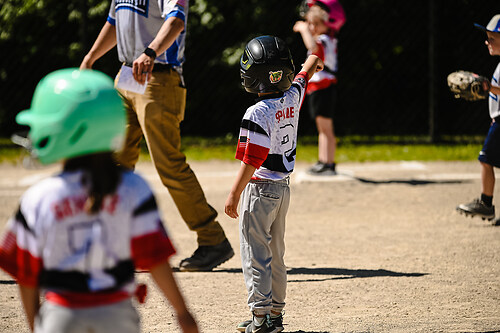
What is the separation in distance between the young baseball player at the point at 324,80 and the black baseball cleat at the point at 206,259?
3.13 metres

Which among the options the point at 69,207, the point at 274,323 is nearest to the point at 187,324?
the point at 69,207

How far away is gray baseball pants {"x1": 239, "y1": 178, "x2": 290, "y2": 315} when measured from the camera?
11.8ft

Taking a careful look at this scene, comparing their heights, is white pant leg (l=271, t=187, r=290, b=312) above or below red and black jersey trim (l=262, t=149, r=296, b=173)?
below

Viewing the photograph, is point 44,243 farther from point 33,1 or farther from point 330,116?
point 33,1

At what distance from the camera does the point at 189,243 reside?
18.8ft

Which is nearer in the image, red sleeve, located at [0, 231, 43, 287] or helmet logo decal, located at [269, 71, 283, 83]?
red sleeve, located at [0, 231, 43, 287]

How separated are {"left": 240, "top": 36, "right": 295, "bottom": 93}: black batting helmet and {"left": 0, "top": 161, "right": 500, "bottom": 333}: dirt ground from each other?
1.21m

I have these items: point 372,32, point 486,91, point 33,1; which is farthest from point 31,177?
point 372,32

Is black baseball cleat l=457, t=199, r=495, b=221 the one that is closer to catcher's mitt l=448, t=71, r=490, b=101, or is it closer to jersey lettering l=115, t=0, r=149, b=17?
catcher's mitt l=448, t=71, r=490, b=101

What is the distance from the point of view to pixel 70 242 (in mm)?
2158

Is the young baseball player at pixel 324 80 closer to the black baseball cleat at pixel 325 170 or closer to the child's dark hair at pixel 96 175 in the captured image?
the black baseball cleat at pixel 325 170

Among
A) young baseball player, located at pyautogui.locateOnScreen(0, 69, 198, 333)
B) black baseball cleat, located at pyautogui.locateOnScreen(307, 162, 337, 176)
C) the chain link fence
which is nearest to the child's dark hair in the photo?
young baseball player, located at pyautogui.locateOnScreen(0, 69, 198, 333)

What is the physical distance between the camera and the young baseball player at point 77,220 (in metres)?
2.14

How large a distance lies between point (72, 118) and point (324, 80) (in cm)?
614
